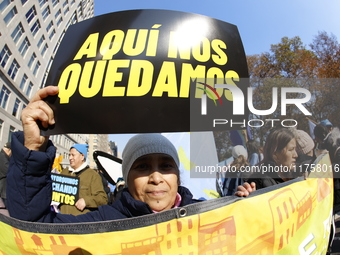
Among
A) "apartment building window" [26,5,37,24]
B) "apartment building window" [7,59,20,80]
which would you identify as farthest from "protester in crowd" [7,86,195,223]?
"apartment building window" [7,59,20,80]

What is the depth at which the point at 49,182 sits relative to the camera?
1184 mm

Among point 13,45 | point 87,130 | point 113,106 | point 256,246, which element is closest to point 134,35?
point 113,106

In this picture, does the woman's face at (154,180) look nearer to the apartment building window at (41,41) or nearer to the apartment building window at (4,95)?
the apartment building window at (4,95)

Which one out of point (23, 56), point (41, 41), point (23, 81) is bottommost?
point (23, 81)

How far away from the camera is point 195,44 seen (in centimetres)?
137

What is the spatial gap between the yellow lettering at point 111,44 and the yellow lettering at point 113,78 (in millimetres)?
61

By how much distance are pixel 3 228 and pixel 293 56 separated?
2290 cm

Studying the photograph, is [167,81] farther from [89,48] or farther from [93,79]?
[89,48]

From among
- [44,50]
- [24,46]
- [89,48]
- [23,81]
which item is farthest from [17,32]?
[89,48]

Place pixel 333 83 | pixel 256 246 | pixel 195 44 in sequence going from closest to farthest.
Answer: pixel 256 246, pixel 195 44, pixel 333 83

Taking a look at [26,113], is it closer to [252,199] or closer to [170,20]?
[170,20]

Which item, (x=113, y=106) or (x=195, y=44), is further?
(x=195, y=44)

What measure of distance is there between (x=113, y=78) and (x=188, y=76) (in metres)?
0.38

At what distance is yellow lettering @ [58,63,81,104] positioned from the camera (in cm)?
123
